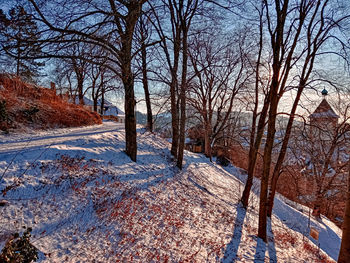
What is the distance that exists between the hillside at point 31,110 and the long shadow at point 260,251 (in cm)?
918

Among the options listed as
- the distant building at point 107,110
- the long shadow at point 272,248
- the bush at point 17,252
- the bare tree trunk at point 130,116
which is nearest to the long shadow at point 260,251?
the long shadow at point 272,248

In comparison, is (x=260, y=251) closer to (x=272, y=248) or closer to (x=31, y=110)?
(x=272, y=248)

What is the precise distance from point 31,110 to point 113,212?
665cm

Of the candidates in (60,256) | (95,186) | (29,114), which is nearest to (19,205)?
(60,256)

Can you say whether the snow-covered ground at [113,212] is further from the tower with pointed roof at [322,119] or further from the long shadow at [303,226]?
the tower with pointed roof at [322,119]

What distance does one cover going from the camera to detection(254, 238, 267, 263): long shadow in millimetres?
4831

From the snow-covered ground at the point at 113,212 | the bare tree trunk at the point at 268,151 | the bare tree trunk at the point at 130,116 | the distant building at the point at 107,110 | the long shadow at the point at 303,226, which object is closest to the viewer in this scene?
the snow-covered ground at the point at 113,212

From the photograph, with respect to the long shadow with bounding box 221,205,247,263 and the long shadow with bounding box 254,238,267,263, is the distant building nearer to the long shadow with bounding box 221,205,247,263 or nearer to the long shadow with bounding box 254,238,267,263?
the long shadow with bounding box 221,205,247,263

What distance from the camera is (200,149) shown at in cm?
2322

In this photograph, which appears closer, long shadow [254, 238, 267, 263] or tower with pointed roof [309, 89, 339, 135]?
long shadow [254, 238, 267, 263]

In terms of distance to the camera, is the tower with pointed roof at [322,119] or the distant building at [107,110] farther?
the distant building at [107,110]

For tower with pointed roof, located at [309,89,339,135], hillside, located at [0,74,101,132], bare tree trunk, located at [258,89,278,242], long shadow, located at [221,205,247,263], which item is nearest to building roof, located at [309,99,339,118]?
tower with pointed roof, located at [309,89,339,135]

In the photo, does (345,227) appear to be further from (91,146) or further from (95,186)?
(91,146)

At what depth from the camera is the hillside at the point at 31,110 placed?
7.39 metres
